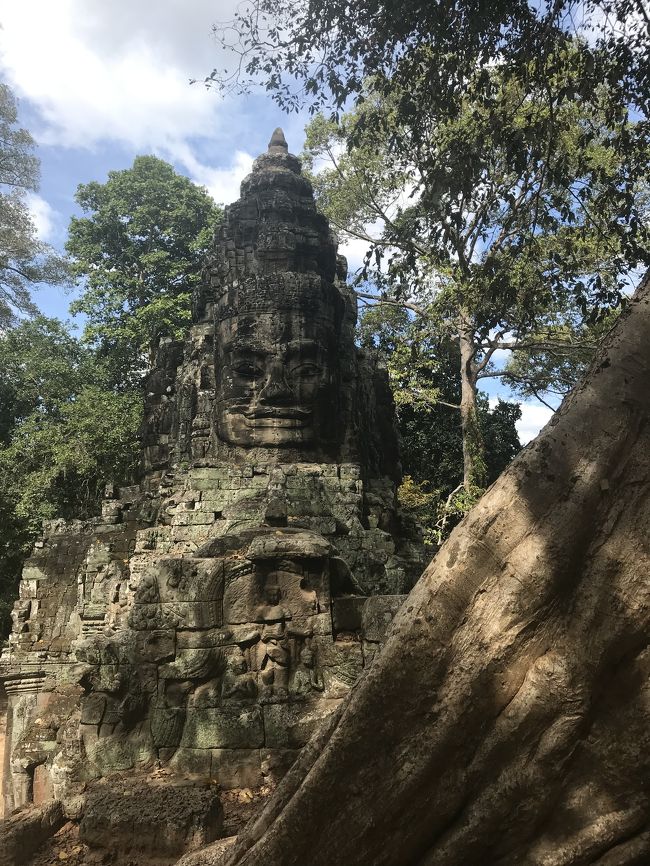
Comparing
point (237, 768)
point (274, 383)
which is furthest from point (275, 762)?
point (274, 383)

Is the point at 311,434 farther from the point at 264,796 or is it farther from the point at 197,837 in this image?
the point at 197,837

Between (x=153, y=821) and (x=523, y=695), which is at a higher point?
(x=523, y=695)

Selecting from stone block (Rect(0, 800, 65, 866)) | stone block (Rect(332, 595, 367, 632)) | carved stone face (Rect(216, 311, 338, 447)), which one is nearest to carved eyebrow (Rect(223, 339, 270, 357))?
carved stone face (Rect(216, 311, 338, 447))

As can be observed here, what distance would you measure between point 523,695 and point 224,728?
357 cm

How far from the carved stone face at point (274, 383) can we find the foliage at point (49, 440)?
9.00 m

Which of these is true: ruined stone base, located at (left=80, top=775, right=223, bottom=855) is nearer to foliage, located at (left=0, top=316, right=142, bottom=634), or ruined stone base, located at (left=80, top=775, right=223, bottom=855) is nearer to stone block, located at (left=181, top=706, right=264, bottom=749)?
stone block, located at (left=181, top=706, right=264, bottom=749)

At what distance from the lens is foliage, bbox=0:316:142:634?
16.2 m

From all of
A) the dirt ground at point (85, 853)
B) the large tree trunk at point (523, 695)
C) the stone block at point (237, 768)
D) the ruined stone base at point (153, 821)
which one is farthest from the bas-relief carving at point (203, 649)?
the large tree trunk at point (523, 695)

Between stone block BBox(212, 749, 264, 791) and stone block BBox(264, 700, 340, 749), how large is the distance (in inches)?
6.6

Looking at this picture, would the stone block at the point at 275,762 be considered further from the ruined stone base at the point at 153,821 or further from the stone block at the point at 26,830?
the stone block at the point at 26,830

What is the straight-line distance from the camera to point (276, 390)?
880cm

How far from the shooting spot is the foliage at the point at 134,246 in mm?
21250

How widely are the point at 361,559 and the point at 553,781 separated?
5445 millimetres

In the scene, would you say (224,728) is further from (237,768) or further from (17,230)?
(17,230)
